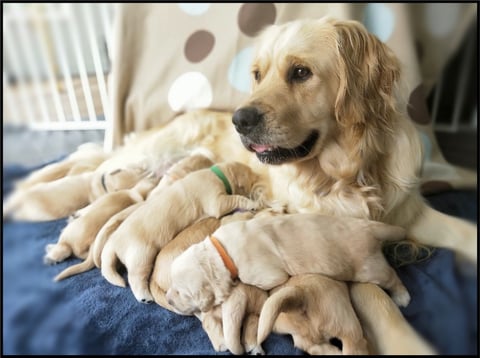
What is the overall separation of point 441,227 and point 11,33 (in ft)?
4.05

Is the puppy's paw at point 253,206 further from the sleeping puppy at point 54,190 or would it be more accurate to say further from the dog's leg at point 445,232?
the sleeping puppy at point 54,190

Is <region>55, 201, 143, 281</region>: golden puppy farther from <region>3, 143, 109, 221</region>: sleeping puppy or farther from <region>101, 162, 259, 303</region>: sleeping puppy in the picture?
<region>3, 143, 109, 221</region>: sleeping puppy

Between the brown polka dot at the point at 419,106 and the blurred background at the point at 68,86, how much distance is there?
11 centimetres

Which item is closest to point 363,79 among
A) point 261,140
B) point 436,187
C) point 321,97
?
point 321,97

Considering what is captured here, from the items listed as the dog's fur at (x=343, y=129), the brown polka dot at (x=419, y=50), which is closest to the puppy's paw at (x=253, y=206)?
the dog's fur at (x=343, y=129)

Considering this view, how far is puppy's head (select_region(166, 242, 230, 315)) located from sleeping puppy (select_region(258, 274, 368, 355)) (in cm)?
13

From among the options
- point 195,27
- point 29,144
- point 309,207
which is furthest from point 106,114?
point 309,207

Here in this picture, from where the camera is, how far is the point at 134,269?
90cm

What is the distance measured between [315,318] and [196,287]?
0.84ft

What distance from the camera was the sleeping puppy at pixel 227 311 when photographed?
0.72 meters

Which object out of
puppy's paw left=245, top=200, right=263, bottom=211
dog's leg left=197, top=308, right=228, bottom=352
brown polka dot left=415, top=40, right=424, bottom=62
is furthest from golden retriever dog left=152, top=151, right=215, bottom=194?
brown polka dot left=415, top=40, right=424, bottom=62

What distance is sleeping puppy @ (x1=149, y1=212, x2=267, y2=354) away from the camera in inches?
28.3

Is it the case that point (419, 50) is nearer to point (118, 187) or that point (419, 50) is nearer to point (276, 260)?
point (276, 260)

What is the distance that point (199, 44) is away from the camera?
159 centimetres
